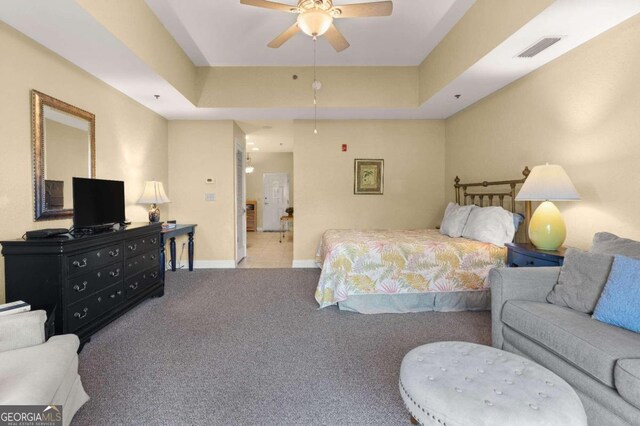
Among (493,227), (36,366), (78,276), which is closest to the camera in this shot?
(36,366)

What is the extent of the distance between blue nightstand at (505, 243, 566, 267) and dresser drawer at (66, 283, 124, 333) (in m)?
3.70

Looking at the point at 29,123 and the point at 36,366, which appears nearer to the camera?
the point at 36,366

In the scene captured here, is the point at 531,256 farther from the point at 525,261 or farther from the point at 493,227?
the point at 493,227

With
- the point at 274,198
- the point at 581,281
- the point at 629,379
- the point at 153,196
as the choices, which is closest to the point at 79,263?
the point at 153,196

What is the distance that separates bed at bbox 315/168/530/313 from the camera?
313 centimetres

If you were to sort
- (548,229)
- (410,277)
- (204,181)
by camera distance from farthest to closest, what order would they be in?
(204,181)
(410,277)
(548,229)

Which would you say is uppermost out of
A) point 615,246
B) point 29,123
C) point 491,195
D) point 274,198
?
point 29,123

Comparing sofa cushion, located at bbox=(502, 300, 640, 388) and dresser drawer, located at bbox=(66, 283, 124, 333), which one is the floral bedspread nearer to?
sofa cushion, located at bbox=(502, 300, 640, 388)

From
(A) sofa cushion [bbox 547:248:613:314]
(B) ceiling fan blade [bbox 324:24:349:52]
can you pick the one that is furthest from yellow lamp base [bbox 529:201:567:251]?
(B) ceiling fan blade [bbox 324:24:349:52]

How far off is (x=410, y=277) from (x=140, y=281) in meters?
2.87

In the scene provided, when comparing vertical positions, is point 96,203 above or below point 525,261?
above

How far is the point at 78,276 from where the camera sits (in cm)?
234

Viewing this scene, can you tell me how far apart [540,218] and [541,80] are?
1.46m

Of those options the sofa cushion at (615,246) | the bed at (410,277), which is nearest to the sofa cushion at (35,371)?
the bed at (410,277)
